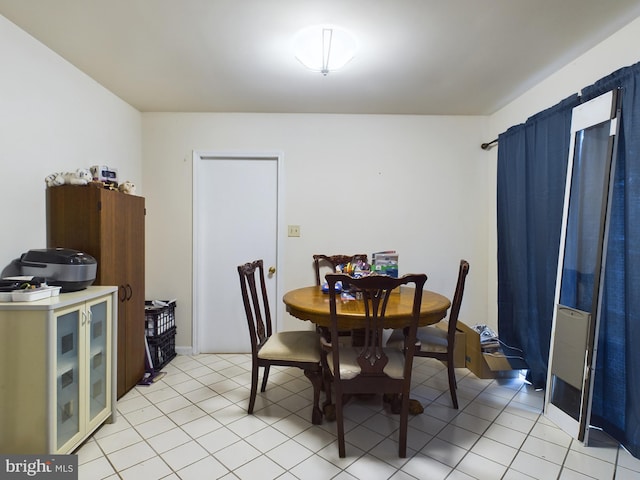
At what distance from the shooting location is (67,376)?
1631mm

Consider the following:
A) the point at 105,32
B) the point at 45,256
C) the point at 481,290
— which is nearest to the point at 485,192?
the point at 481,290

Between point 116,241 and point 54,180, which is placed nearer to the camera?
point 54,180

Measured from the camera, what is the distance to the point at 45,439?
1.49 meters

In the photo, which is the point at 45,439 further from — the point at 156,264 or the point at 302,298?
the point at 156,264

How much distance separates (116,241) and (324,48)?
188cm

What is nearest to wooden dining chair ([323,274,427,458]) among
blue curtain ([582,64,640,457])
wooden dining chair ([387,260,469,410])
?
wooden dining chair ([387,260,469,410])

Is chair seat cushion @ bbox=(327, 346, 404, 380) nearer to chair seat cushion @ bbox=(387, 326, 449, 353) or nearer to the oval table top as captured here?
the oval table top

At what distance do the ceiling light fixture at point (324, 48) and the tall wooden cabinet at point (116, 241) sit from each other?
1.55m

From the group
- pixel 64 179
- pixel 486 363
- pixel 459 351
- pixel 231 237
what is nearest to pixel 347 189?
pixel 231 237

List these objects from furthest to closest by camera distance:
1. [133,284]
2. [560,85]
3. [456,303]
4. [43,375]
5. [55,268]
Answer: [133,284]
[560,85]
[456,303]
[55,268]
[43,375]

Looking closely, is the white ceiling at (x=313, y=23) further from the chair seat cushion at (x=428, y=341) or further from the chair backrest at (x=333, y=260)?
the chair seat cushion at (x=428, y=341)

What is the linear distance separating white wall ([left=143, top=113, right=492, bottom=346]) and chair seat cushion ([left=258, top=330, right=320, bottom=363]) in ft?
2.96

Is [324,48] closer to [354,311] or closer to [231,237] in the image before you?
[354,311]

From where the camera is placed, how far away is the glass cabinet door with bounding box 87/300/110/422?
1801 millimetres
